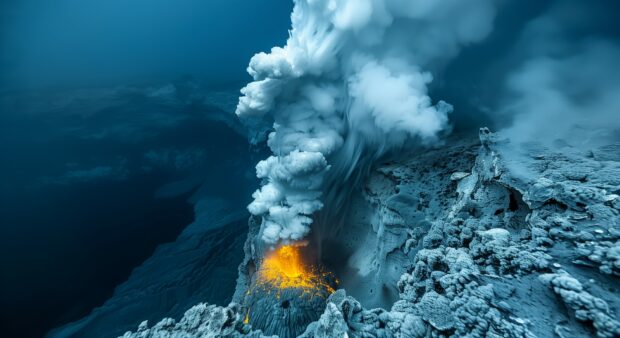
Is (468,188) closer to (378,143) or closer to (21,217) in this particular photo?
(378,143)

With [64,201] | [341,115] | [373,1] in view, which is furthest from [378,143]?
[64,201]

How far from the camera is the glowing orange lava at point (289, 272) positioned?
1017cm

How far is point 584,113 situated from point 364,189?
660 cm

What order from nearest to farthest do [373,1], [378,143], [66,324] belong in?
[373,1]
[378,143]
[66,324]

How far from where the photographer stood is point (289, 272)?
35.3 feet

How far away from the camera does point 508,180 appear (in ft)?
16.6

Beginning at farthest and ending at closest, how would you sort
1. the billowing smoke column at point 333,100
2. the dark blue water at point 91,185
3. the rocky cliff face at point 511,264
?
the dark blue water at point 91,185, the billowing smoke column at point 333,100, the rocky cliff face at point 511,264

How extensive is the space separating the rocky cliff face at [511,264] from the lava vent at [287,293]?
3146 mm

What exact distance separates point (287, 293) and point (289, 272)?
112 cm

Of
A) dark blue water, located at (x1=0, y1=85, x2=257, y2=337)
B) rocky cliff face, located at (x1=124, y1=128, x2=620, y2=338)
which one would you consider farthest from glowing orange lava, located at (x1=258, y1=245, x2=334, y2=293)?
dark blue water, located at (x1=0, y1=85, x2=257, y2=337)

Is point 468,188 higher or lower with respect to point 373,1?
lower

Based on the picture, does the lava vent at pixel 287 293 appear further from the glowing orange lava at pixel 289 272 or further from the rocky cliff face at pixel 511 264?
the rocky cliff face at pixel 511 264

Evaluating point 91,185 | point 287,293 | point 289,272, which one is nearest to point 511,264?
point 287,293

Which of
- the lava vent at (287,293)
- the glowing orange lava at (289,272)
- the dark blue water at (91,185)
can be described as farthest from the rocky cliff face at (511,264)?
the dark blue water at (91,185)
